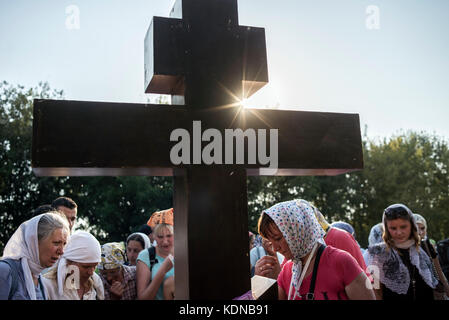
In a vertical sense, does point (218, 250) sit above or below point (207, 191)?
below

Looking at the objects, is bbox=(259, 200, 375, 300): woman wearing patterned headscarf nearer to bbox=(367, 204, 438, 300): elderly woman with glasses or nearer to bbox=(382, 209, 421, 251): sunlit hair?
bbox=(367, 204, 438, 300): elderly woman with glasses

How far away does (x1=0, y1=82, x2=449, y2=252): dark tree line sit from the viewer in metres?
19.0

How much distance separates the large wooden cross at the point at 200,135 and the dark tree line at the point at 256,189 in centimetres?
1700

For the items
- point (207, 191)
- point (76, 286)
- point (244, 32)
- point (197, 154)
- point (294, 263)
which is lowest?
point (76, 286)

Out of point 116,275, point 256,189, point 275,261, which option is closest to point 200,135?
point 275,261

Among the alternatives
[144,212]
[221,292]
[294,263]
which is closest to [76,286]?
[294,263]

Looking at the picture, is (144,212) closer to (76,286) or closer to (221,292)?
(76,286)

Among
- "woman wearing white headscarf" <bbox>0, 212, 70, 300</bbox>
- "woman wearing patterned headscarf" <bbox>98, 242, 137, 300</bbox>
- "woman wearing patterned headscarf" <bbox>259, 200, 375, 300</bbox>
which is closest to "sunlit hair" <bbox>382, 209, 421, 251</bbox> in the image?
"woman wearing patterned headscarf" <bbox>259, 200, 375, 300</bbox>

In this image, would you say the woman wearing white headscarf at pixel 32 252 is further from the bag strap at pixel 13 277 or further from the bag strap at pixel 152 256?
the bag strap at pixel 152 256

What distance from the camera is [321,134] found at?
5.76ft
